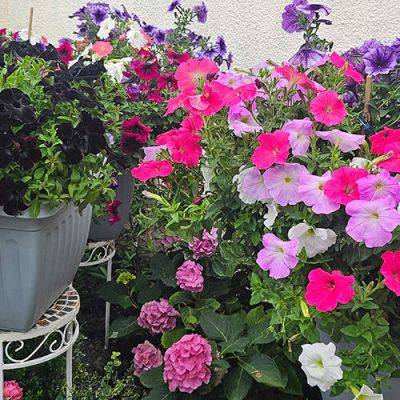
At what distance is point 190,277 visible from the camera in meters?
2.33

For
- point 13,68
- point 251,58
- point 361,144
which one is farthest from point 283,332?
point 251,58

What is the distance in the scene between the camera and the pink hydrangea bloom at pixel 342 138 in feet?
4.87

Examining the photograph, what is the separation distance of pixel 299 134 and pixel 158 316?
1092 millimetres

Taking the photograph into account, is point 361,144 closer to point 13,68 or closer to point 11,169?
point 11,169

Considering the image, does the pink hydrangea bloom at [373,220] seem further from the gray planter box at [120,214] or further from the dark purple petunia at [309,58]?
the gray planter box at [120,214]

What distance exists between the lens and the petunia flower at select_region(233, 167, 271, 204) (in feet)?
4.98

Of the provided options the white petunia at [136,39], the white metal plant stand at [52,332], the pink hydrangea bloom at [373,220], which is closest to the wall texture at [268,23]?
the white petunia at [136,39]

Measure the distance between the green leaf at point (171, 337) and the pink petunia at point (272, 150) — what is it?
1019 millimetres

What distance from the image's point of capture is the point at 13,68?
6.02ft

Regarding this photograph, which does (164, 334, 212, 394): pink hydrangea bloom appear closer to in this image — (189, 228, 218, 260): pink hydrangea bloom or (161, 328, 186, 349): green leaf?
(161, 328, 186, 349): green leaf

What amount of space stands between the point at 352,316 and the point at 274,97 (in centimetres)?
57

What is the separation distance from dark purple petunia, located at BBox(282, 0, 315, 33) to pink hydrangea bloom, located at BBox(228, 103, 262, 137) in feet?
1.16

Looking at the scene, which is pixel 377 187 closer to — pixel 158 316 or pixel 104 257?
pixel 158 316

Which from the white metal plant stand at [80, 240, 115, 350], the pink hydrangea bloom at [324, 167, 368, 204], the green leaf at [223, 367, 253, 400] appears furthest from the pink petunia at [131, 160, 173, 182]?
the white metal plant stand at [80, 240, 115, 350]
